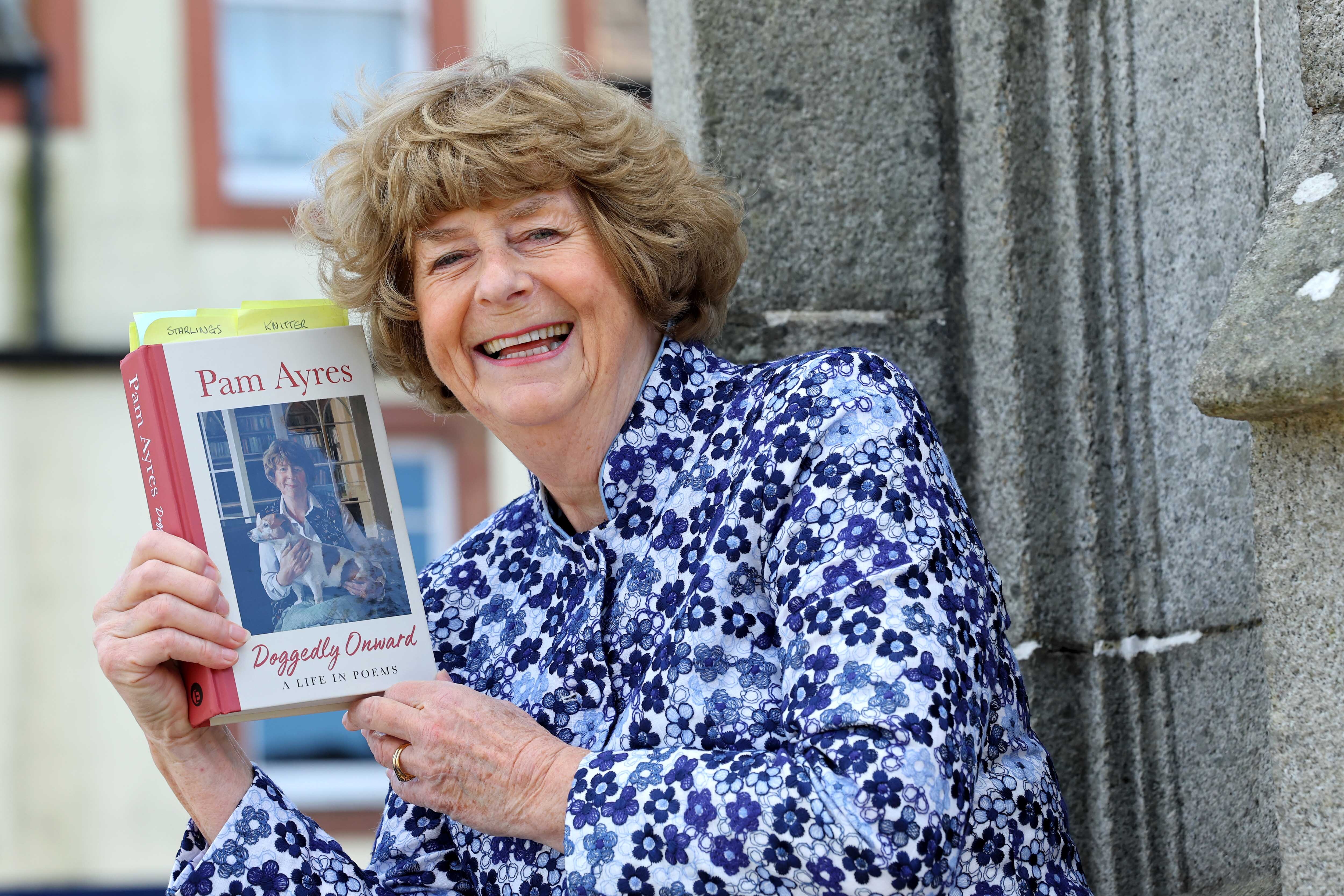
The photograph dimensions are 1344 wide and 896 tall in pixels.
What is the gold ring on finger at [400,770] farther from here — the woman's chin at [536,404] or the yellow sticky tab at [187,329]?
the yellow sticky tab at [187,329]

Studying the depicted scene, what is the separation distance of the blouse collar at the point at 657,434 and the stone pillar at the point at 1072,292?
1.34 feet

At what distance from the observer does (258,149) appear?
571cm

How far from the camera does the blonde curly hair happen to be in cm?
167

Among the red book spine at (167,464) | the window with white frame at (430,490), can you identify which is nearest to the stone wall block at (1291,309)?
the red book spine at (167,464)

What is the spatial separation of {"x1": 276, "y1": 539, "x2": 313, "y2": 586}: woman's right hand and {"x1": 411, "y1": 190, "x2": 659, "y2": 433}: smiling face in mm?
302

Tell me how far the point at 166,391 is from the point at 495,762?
56cm

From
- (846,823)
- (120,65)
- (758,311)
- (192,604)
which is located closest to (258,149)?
(120,65)

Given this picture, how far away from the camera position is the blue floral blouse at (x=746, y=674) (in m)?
1.25

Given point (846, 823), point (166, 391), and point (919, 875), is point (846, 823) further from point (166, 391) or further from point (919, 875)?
point (166, 391)

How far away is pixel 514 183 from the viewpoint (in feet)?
5.46

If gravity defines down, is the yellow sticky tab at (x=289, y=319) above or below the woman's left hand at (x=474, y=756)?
above

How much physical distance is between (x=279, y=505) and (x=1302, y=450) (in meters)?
1.09

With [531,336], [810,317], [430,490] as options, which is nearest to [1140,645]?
[810,317]

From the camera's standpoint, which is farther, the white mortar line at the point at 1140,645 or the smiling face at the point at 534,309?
the white mortar line at the point at 1140,645
